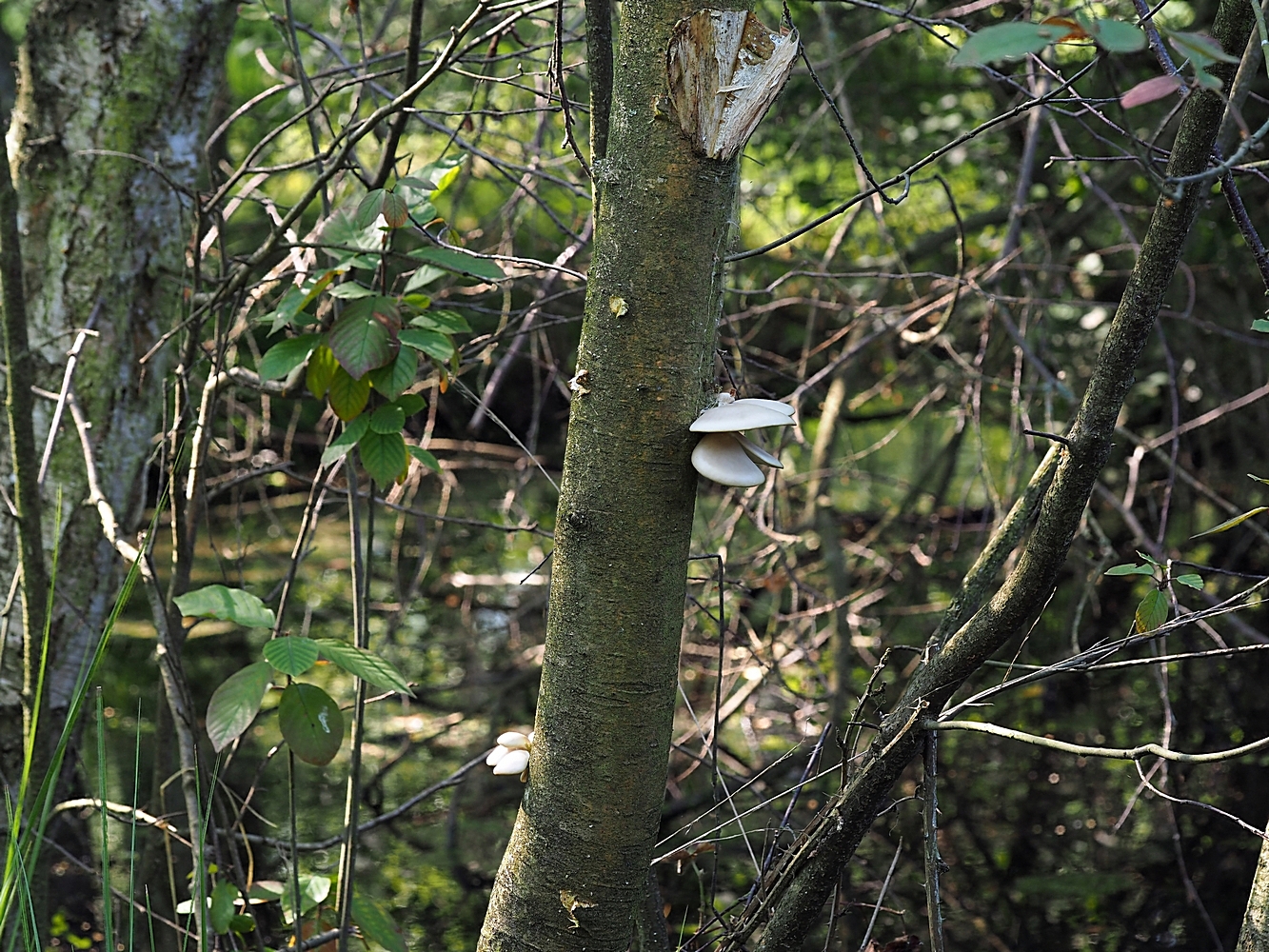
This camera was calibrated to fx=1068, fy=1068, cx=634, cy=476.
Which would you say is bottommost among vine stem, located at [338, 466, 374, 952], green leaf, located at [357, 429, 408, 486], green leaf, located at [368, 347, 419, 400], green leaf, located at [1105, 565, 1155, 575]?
vine stem, located at [338, 466, 374, 952]

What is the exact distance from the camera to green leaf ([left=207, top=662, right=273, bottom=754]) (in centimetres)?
115

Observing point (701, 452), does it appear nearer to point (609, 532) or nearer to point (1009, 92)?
point (609, 532)

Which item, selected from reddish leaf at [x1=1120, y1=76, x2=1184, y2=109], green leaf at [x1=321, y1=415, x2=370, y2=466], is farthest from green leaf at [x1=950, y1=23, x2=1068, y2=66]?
green leaf at [x1=321, y1=415, x2=370, y2=466]

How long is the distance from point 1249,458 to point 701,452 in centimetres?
312

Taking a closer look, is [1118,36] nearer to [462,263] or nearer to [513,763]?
[462,263]

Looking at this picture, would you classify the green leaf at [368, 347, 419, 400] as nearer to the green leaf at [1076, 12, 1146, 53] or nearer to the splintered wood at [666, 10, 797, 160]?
the splintered wood at [666, 10, 797, 160]

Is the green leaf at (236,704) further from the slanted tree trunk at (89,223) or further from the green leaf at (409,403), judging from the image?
the slanted tree trunk at (89,223)

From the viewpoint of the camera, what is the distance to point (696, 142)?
1038 millimetres

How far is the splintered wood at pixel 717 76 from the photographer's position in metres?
1.03

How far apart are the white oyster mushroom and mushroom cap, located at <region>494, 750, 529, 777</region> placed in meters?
0.39

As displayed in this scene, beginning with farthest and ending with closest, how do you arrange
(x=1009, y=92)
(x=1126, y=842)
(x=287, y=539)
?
(x=287, y=539), (x=1009, y=92), (x=1126, y=842)

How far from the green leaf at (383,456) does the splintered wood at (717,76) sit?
1.68ft

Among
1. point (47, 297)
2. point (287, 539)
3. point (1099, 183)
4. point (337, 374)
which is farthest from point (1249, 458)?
point (287, 539)

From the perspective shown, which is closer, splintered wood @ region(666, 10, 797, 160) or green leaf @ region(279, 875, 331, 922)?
splintered wood @ region(666, 10, 797, 160)
